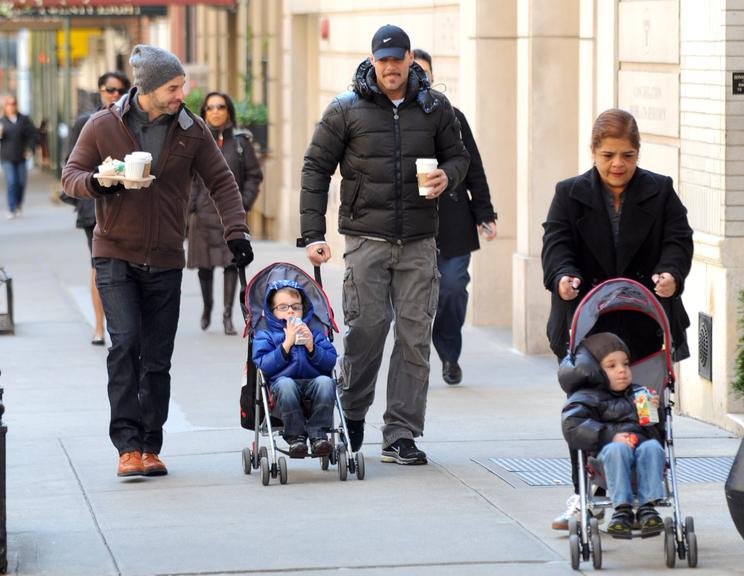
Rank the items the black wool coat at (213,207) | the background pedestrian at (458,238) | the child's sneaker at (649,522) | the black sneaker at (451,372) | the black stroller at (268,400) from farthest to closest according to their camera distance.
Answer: the black wool coat at (213,207) → the black sneaker at (451,372) → the background pedestrian at (458,238) → the black stroller at (268,400) → the child's sneaker at (649,522)

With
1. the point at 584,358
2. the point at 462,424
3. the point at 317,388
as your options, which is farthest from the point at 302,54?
→ the point at 584,358

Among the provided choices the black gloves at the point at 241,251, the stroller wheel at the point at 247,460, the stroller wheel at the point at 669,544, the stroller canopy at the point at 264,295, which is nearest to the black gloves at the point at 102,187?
the black gloves at the point at 241,251

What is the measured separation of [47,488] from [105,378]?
339cm

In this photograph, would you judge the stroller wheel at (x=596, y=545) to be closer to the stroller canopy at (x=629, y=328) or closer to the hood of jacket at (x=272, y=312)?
the stroller canopy at (x=629, y=328)

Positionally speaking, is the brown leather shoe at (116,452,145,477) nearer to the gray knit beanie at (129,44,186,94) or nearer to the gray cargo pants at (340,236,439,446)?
the gray cargo pants at (340,236,439,446)

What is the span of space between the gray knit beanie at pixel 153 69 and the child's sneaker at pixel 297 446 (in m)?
1.69

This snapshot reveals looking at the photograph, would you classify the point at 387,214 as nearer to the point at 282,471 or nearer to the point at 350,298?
the point at 350,298

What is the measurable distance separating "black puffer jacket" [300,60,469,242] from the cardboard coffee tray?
2.98 feet

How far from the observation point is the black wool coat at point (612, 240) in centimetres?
683

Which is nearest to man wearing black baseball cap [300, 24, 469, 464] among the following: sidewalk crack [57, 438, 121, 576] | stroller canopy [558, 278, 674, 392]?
sidewalk crack [57, 438, 121, 576]

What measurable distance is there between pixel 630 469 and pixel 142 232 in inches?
106

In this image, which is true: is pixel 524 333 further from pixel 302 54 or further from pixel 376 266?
pixel 302 54

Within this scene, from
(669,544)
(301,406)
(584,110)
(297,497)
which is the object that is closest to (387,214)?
(301,406)

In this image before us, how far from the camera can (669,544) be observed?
20.3 ft
